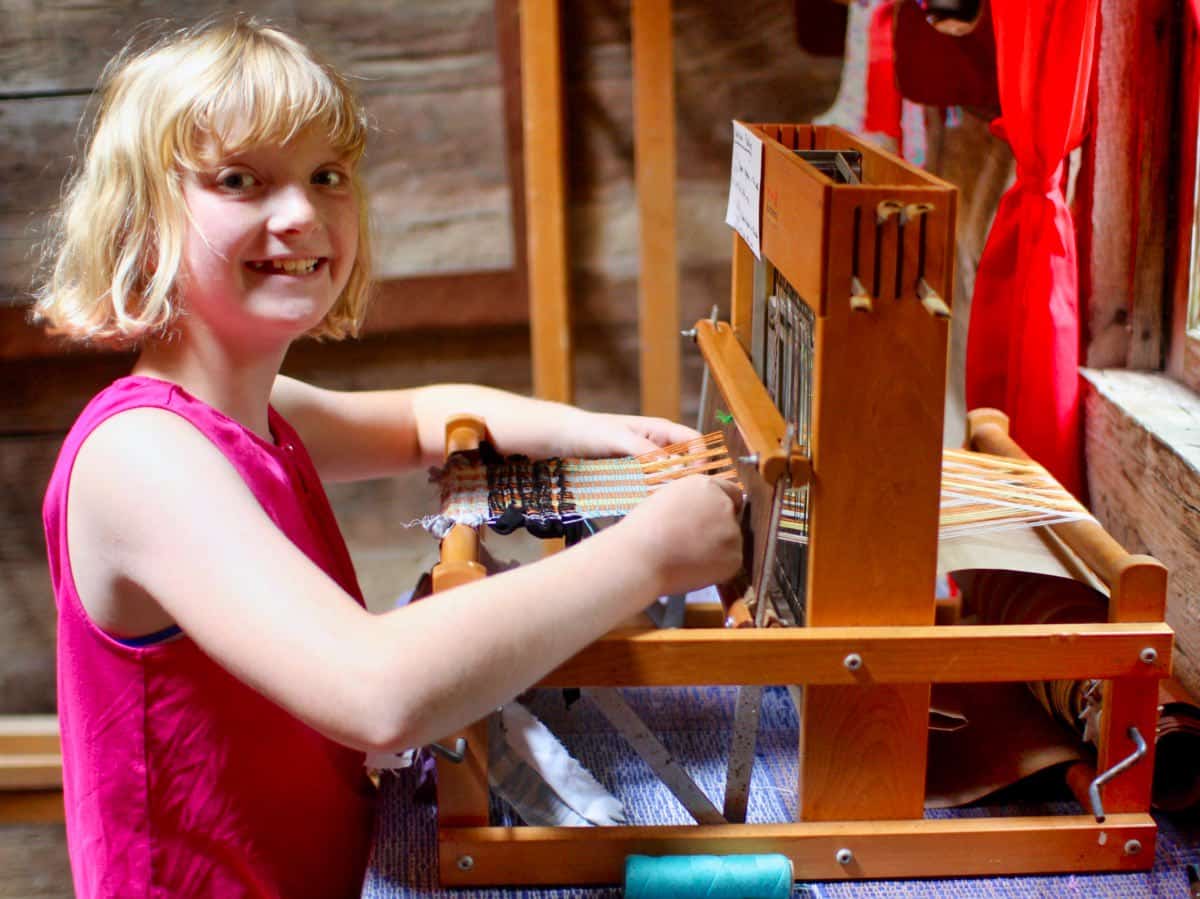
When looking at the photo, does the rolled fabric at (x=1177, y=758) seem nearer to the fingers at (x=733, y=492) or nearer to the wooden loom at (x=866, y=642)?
the wooden loom at (x=866, y=642)

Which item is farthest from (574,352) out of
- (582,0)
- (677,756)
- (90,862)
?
(90,862)

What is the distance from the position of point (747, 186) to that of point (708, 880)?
0.61 m

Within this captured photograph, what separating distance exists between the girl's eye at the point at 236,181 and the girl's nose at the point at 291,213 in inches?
1.0

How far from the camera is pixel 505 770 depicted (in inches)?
41.1

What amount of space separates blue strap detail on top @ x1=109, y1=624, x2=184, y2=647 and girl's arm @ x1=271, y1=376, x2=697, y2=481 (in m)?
0.39

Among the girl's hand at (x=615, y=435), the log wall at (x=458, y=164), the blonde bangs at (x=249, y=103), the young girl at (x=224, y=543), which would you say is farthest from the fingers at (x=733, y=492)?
the log wall at (x=458, y=164)

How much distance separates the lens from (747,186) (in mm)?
1154

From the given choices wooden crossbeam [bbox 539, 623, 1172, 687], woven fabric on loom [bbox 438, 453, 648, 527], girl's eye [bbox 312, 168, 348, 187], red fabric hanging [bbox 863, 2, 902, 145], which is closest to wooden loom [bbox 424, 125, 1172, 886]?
wooden crossbeam [bbox 539, 623, 1172, 687]

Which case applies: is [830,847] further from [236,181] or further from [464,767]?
[236,181]

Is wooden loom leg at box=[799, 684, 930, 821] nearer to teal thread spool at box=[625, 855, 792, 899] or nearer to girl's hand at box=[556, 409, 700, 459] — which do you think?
teal thread spool at box=[625, 855, 792, 899]

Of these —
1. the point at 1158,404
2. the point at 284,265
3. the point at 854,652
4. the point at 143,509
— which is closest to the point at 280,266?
the point at 284,265

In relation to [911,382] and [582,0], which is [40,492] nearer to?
[582,0]

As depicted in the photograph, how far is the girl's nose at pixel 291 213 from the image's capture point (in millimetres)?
1032

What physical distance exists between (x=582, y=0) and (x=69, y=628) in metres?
1.59
